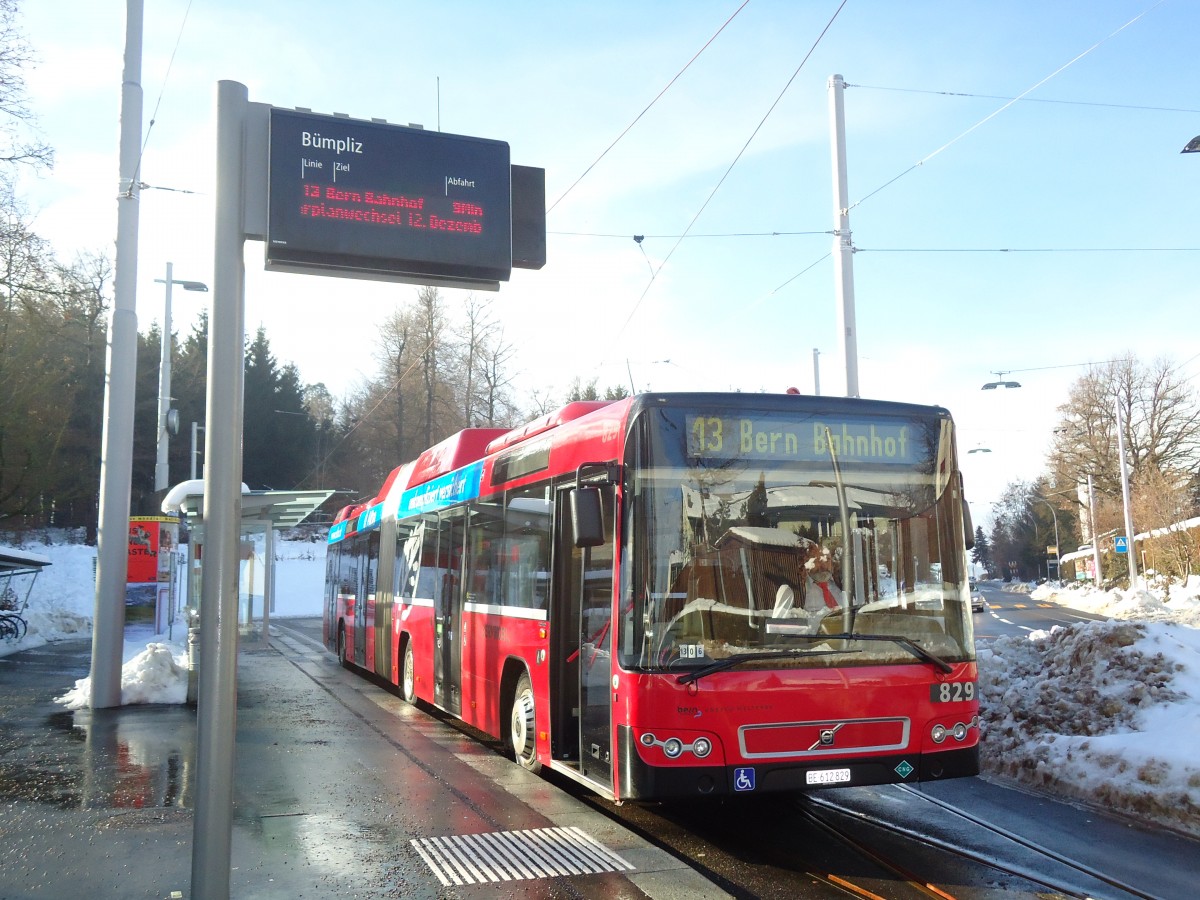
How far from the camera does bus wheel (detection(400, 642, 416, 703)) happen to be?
46.9 feet

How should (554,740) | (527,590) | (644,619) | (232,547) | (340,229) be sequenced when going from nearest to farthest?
(232,547) < (340,229) < (644,619) < (554,740) < (527,590)

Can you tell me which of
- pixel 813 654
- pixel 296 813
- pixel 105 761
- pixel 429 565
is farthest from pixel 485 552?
pixel 813 654

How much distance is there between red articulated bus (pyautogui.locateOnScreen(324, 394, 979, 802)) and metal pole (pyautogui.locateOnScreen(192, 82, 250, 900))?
224 cm

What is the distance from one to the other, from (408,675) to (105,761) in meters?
5.51

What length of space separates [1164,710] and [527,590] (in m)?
5.85

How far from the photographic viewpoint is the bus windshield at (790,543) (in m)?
6.70

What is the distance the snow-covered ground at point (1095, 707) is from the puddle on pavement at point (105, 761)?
1.92 m

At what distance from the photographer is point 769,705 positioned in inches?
262

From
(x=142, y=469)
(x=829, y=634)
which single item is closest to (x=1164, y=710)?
(x=829, y=634)

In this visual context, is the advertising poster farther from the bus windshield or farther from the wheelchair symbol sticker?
the wheelchair symbol sticker

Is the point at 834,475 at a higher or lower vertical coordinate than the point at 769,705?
higher

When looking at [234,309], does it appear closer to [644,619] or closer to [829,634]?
[644,619]

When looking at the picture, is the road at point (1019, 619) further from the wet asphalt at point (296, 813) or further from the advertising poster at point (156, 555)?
the advertising poster at point (156, 555)

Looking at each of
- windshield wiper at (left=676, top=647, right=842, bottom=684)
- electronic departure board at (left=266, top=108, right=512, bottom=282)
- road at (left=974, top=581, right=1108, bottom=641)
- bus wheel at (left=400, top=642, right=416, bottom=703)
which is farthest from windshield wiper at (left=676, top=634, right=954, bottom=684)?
road at (left=974, top=581, right=1108, bottom=641)
